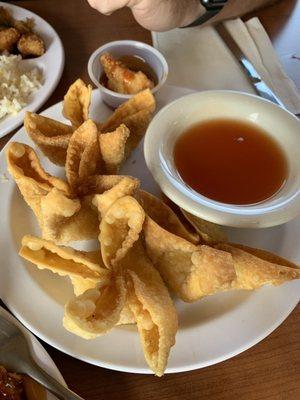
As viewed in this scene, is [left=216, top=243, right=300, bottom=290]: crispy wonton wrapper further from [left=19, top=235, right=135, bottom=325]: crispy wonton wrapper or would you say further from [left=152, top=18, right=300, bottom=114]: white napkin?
[left=152, top=18, right=300, bottom=114]: white napkin

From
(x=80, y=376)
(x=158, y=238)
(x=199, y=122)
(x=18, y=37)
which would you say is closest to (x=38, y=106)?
(x=18, y=37)

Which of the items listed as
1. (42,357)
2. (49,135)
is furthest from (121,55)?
(42,357)

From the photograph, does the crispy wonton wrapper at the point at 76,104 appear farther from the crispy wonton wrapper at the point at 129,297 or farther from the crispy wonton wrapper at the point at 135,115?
the crispy wonton wrapper at the point at 129,297

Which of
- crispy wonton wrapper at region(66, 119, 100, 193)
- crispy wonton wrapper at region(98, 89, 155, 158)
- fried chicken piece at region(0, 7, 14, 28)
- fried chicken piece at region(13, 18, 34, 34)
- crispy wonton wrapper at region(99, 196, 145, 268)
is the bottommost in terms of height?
crispy wonton wrapper at region(98, 89, 155, 158)

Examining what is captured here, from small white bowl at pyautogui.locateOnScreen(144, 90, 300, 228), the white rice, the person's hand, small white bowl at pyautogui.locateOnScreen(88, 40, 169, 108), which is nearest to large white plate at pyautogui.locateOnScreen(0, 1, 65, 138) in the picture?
the white rice

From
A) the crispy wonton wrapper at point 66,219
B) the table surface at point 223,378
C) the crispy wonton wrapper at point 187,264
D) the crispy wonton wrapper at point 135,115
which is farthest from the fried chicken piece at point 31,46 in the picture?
the table surface at point 223,378

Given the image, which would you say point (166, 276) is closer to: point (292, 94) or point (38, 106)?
point (38, 106)
